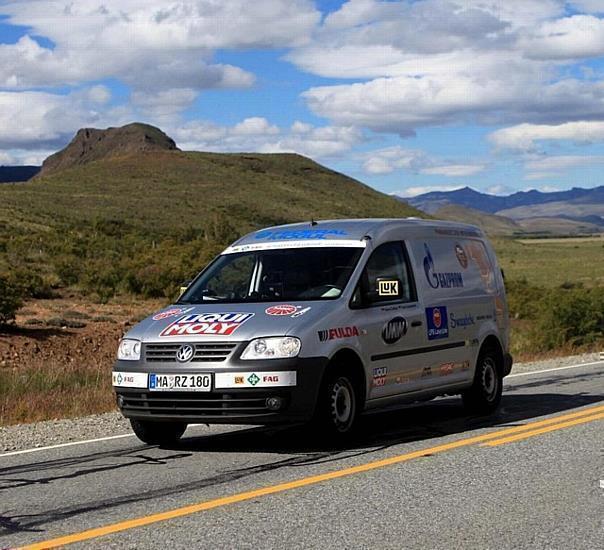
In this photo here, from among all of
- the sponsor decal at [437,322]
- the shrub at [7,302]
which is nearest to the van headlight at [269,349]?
the sponsor decal at [437,322]

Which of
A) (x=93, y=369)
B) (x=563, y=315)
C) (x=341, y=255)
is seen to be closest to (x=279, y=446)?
(x=341, y=255)

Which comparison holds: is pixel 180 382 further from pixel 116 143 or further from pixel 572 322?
pixel 116 143

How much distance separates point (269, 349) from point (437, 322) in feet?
8.22

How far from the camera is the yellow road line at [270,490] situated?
20.2 feet

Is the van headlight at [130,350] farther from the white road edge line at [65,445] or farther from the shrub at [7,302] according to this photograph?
the shrub at [7,302]

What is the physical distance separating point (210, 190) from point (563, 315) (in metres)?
83.5

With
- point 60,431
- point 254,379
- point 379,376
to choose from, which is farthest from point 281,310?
point 60,431

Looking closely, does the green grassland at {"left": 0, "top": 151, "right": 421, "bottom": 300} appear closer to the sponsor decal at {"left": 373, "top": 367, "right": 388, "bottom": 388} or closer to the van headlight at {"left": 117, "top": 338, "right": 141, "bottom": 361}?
the van headlight at {"left": 117, "top": 338, "right": 141, "bottom": 361}

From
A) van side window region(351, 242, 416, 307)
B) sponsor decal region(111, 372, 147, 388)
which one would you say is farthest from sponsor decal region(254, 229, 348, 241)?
sponsor decal region(111, 372, 147, 388)

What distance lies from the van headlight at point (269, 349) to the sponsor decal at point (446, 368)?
2.48 m

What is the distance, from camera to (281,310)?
9.27 m

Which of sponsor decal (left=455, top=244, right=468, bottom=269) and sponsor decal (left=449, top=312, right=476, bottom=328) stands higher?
sponsor decal (left=455, top=244, right=468, bottom=269)

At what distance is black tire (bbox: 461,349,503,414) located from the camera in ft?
38.2

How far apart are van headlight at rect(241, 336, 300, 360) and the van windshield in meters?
0.88
